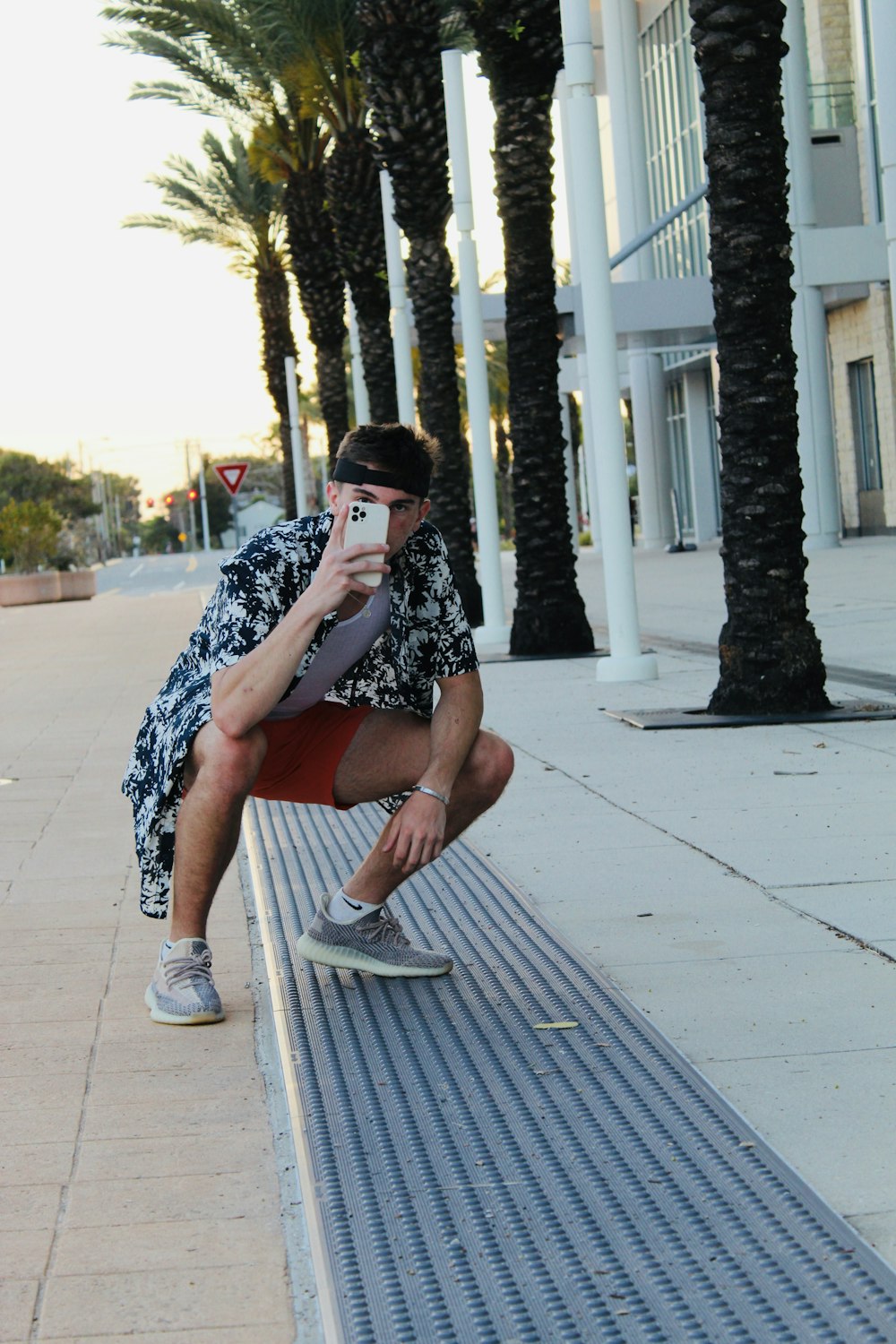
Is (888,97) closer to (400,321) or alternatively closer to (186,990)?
(186,990)

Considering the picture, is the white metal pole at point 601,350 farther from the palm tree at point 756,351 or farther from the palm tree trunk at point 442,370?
the palm tree trunk at point 442,370

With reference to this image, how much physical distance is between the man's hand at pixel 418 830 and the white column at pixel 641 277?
30.6 metres

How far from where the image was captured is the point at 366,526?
377 cm

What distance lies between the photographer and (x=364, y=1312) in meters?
2.57

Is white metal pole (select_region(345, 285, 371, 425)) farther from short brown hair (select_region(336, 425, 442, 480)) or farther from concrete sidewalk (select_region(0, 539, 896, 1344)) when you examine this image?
short brown hair (select_region(336, 425, 442, 480))

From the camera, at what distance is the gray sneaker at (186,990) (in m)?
4.19

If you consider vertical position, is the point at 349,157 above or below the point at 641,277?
below

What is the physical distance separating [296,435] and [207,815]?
33.6 metres

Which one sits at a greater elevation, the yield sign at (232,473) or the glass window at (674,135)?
the glass window at (674,135)

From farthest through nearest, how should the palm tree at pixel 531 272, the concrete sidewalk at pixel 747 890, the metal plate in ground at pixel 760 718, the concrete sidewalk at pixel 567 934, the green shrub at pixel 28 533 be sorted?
the green shrub at pixel 28 533 < the palm tree at pixel 531 272 < the metal plate in ground at pixel 760 718 < the concrete sidewalk at pixel 747 890 < the concrete sidewalk at pixel 567 934

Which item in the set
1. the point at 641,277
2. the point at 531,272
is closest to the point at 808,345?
the point at 641,277

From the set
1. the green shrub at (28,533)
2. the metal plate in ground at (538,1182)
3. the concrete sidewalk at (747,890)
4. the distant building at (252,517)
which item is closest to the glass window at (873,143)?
the green shrub at (28,533)

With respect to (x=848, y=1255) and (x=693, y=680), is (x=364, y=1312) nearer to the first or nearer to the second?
(x=848, y=1255)

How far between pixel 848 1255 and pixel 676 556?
3278 centimetres
